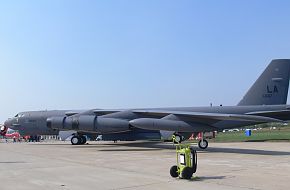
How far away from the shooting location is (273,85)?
2316 cm

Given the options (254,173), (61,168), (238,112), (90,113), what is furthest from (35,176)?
(238,112)

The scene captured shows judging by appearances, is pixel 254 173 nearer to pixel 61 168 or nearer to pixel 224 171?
pixel 224 171

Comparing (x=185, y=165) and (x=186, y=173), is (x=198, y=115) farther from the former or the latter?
(x=186, y=173)

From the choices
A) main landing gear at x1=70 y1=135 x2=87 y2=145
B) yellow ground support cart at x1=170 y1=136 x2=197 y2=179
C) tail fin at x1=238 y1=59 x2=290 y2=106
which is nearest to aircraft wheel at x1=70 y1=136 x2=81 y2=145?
main landing gear at x1=70 y1=135 x2=87 y2=145

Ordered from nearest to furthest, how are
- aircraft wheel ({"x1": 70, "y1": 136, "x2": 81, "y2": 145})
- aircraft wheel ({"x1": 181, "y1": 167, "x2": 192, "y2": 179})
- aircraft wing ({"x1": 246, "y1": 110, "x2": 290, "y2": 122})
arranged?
1. aircraft wheel ({"x1": 181, "y1": 167, "x2": 192, "y2": 179})
2. aircraft wing ({"x1": 246, "y1": 110, "x2": 290, "y2": 122})
3. aircraft wheel ({"x1": 70, "y1": 136, "x2": 81, "y2": 145})

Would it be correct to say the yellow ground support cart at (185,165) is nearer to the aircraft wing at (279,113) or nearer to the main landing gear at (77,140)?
the aircraft wing at (279,113)

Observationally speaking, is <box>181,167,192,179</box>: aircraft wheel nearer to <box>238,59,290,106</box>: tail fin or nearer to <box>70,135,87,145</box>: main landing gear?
<box>238,59,290,106</box>: tail fin

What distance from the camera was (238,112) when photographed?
2241 cm

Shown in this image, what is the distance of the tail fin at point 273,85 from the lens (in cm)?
2305

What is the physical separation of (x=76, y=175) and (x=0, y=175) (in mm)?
2138

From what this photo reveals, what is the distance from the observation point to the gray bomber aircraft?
19688 mm

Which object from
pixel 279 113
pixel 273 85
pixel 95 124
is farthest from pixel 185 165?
pixel 273 85

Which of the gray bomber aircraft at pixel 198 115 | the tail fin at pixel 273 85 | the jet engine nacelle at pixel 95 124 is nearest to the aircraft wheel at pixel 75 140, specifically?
the gray bomber aircraft at pixel 198 115

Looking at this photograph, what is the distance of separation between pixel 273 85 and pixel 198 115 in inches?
289
